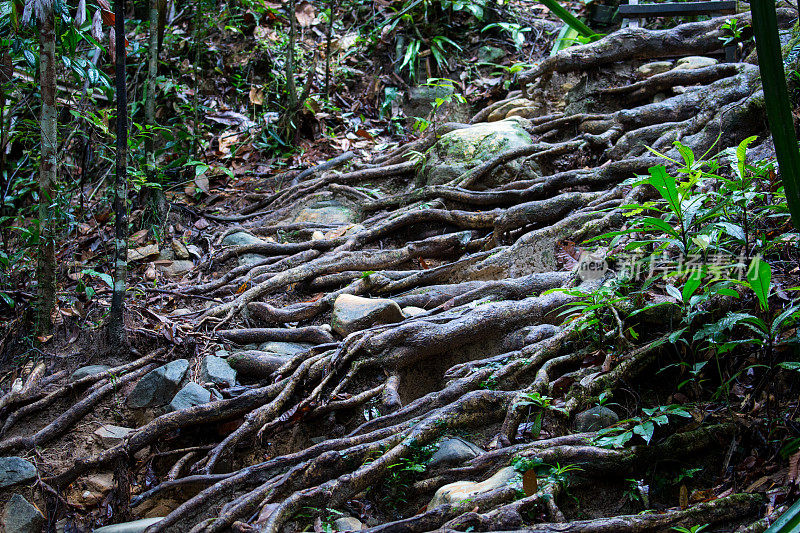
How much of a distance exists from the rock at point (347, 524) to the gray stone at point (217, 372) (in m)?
1.39

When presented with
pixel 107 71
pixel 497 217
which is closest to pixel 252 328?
pixel 497 217

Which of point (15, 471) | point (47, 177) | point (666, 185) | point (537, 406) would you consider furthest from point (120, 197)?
point (666, 185)

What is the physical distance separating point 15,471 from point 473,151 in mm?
4388

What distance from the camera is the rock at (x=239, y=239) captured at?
5324 millimetres

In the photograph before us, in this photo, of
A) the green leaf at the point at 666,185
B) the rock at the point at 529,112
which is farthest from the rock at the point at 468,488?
the rock at the point at 529,112

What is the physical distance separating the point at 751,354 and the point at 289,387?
2169 millimetres

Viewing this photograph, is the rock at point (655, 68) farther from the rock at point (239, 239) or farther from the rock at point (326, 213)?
the rock at point (239, 239)

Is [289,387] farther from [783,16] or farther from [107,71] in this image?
[783,16]

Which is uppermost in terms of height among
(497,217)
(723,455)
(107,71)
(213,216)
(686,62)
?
(107,71)

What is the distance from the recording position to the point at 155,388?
342cm

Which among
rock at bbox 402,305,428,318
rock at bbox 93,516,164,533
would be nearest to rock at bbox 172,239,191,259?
rock at bbox 402,305,428,318

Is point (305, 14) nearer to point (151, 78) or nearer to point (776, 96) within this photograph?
point (151, 78)

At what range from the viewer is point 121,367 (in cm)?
351

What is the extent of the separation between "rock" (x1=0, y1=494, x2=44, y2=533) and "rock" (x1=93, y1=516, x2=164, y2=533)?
0.55 metres
